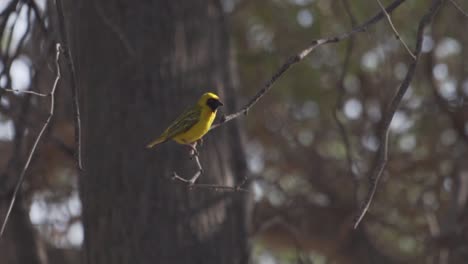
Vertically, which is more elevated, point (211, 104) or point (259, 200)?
point (211, 104)

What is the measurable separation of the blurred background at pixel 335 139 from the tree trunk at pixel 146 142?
233 cm

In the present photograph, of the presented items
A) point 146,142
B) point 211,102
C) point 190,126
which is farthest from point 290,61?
point 146,142

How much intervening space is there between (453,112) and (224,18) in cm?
290

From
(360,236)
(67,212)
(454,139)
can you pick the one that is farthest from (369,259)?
(67,212)

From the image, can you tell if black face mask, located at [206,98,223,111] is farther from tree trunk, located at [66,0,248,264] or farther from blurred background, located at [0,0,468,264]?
blurred background, located at [0,0,468,264]

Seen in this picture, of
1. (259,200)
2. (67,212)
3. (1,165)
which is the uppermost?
(1,165)

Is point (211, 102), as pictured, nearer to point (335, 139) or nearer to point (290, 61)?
point (290, 61)

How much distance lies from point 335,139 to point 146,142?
15.2ft

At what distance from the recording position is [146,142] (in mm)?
4492

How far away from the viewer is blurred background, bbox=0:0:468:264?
24.1 feet

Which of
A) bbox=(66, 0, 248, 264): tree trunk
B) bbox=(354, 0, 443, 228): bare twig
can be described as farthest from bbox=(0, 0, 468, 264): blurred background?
bbox=(354, 0, 443, 228): bare twig

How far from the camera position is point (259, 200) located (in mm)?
7910

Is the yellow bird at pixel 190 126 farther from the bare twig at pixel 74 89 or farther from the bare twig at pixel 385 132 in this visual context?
the bare twig at pixel 385 132

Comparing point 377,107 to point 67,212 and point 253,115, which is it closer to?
point 253,115
